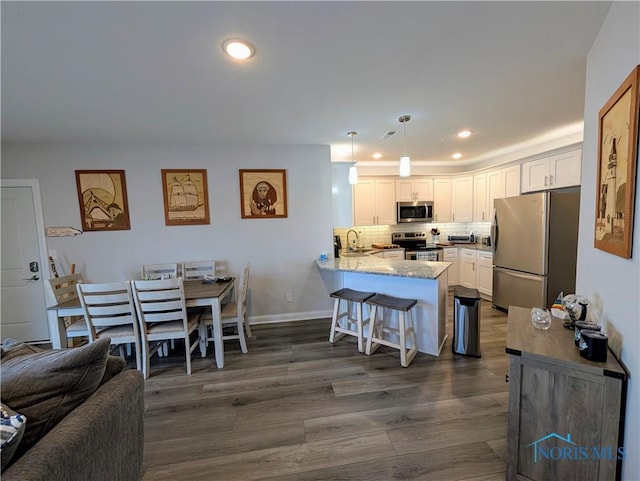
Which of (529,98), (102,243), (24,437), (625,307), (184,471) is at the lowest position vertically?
(184,471)

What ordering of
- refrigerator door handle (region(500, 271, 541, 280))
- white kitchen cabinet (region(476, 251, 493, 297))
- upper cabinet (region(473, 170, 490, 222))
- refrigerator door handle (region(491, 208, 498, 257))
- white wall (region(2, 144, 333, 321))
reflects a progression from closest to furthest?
white wall (region(2, 144, 333, 321)) < refrigerator door handle (region(500, 271, 541, 280)) < refrigerator door handle (region(491, 208, 498, 257)) < white kitchen cabinet (region(476, 251, 493, 297)) < upper cabinet (region(473, 170, 490, 222))

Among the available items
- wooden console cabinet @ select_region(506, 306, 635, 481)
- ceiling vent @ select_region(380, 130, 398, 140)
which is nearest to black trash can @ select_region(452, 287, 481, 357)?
wooden console cabinet @ select_region(506, 306, 635, 481)

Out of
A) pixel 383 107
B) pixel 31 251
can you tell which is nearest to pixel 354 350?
pixel 383 107

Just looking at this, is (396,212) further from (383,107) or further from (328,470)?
(328,470)

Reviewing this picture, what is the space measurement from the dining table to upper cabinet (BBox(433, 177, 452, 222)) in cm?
419

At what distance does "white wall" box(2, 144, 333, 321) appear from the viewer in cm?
331

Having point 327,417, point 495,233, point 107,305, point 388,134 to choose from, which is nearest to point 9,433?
point 327,417

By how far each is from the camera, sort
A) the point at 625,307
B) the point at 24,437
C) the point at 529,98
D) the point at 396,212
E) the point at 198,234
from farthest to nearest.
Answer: the point at 396,212 < the point at 198,234 < the point at 529,98 < the point at 625,307 < the point at 24,437

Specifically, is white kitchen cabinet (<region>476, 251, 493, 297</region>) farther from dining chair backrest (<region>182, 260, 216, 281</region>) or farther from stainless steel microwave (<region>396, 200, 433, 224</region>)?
dining chair backrest (<region>182, 260, 216, 281</region>)

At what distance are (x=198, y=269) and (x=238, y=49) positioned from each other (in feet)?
8.84

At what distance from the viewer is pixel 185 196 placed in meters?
3.53

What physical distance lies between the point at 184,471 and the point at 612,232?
8.50 feet

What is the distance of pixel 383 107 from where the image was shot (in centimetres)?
246

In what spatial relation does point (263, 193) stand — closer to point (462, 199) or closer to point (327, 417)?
point (327, 417)
